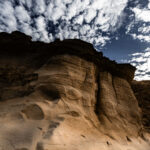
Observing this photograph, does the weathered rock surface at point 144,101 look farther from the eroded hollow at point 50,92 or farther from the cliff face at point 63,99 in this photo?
the eroded hollow at point 50,92

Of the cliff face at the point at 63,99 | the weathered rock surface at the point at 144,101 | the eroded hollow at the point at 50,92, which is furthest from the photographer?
the weathered rock surface at the point at 144,101

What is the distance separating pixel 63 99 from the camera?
20.2ft

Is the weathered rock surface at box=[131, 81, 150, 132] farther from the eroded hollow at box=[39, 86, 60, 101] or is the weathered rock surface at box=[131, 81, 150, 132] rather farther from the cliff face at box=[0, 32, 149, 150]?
the eroded hollow at box=[39, 86, 60, 101]

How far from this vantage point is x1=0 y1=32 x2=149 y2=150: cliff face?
4.50m

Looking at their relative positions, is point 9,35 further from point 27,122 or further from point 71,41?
point 27,122

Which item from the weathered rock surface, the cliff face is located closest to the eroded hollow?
the cliff face

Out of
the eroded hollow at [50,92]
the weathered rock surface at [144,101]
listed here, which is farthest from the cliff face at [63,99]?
the weathered rock surface at [144,101]

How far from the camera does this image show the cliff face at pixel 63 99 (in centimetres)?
450

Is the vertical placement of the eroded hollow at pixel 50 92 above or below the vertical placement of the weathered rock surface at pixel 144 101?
above

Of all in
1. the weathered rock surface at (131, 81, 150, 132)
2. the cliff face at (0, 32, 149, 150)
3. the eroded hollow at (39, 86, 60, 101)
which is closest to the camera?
the cliff face at (0, 32, 149, 150)

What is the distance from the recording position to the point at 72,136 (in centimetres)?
482

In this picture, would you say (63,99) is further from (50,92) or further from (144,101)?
(144,101)

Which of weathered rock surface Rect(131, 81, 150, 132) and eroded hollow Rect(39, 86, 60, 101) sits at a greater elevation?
eroded hollow Rect(39, 86, 60, 101)

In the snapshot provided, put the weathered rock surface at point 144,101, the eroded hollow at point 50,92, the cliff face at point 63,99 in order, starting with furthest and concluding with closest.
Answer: the weathered rock surface at point 144,101
the eroded hollow at point 50,92
the cliff face at point 63,99
